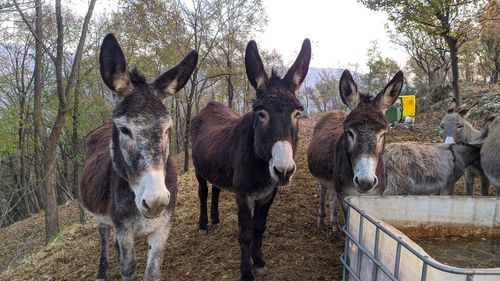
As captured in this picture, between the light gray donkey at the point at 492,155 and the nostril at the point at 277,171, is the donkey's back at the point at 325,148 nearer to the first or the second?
the nostril at the point at 277,171

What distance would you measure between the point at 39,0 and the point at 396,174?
865cm

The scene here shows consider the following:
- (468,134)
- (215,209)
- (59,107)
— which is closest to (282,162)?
(215,209)

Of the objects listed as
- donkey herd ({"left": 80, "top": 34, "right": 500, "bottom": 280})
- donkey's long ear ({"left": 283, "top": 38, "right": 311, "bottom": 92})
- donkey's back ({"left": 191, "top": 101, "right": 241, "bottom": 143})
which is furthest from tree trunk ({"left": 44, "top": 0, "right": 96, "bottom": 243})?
donkey's long ear ({"left": 283, "top": 38, "right": 311, "bottom": 92})

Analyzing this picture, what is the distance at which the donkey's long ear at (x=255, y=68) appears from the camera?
3318 millimetres

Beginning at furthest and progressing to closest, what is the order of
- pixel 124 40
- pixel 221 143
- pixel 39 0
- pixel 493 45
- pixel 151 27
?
pixel 493 45 → pixel 124 40 → pixel 151 27 → pixel 39 0 → pixel 221 143

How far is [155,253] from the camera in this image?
3.02 meters

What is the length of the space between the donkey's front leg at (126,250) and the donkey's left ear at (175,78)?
3.97 ft

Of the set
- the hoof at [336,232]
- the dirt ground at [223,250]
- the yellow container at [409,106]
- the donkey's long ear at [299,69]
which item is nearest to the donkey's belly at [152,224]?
the dirt ground at [223,250]

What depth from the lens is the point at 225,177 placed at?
13.1 feet

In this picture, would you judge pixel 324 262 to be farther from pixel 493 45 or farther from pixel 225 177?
pixel 493 45

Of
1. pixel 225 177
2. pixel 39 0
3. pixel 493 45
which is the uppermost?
pixel 493 45

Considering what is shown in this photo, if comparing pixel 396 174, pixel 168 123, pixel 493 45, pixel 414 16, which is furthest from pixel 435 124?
pixel 493 45

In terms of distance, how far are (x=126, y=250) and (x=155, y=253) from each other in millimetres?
246

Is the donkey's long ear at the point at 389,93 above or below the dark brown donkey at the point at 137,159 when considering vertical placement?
above
